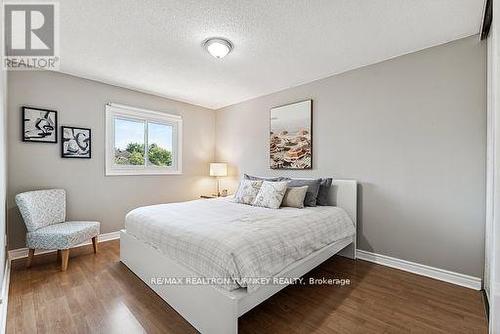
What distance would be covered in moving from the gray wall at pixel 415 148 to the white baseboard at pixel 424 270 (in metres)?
0.06

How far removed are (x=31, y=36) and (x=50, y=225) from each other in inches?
81.1

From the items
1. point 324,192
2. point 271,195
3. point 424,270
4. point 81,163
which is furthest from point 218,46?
point 424,270

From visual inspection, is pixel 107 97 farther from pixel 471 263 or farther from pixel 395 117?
pixel 471 263

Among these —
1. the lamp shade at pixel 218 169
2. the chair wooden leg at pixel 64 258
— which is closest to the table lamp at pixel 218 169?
the lamp shade at pixel 218 169

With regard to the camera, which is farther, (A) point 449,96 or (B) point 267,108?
(B) point 267,108

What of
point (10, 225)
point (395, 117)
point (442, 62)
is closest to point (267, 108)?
point (395, 117)

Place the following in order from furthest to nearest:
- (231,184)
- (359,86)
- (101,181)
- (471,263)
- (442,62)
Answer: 1. (231,184)
2. (101,181)
3. (359,86)
4. (442,62)
5. (471,263)

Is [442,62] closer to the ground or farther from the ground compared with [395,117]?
farther from the ground

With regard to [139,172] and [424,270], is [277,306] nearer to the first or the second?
[424,270]

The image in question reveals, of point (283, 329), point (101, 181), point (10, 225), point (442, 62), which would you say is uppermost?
point (442, 62)

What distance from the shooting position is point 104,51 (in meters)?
2.64

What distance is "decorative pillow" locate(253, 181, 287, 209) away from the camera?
9.60 feet

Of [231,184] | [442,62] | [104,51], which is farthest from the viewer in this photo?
[231,184]

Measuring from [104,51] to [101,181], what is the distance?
1.86 metres
